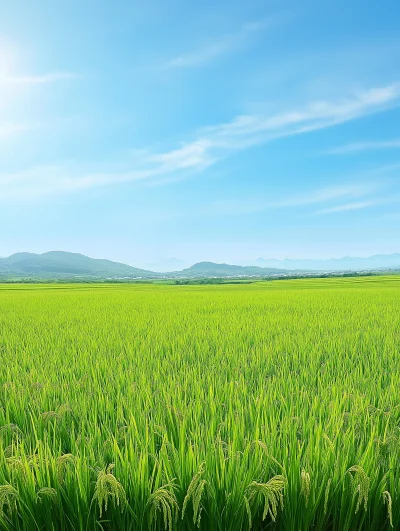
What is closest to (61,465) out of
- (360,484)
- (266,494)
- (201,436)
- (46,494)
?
(46,494)

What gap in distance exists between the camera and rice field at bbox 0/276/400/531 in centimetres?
126

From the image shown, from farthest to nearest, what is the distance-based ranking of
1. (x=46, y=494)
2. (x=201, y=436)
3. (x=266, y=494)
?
(x=201, y=436), (x=46, y=494), (x=266, y=494)

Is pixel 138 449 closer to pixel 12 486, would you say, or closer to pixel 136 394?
pixel 12 486

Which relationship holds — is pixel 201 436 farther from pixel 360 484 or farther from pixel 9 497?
pixel 9 497

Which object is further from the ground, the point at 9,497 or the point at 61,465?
the point at 61,465

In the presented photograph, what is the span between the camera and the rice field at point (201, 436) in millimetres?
1256

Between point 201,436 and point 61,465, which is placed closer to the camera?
point 61,465

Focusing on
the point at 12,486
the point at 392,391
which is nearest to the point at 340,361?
the point at 392,391

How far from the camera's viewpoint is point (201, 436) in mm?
1615

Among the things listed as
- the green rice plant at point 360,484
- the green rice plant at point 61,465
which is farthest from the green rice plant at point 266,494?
the green rice plant at point 61,465

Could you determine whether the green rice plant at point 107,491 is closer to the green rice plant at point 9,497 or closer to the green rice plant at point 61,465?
the green rice plant at point 61,465

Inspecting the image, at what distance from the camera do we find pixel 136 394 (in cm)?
243

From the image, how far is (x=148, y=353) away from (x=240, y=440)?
2.38 meters

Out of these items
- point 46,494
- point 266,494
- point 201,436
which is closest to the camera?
point 266,494
